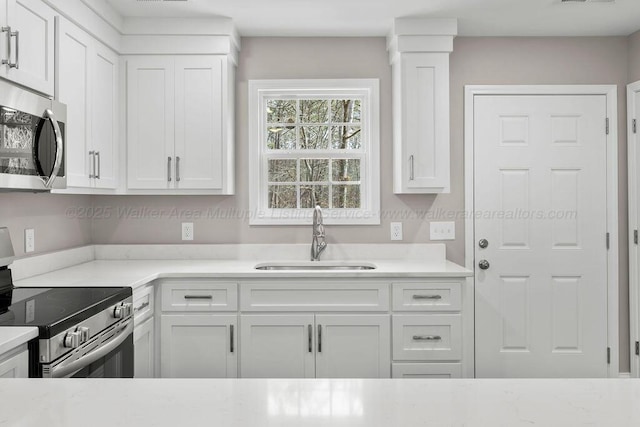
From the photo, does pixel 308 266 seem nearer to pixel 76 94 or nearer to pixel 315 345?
pixel 315 345

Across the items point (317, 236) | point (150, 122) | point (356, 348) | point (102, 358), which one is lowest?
point (356, 348)

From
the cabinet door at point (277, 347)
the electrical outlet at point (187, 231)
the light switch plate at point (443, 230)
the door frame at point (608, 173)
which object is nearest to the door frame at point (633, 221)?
the door frame at point (608, 173)

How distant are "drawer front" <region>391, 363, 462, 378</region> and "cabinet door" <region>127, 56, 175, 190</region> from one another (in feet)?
5.80

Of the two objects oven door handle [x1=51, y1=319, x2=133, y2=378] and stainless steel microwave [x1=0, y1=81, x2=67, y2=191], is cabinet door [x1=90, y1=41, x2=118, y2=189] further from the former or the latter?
oven door handle [x1=51, y1=319, x2=133, y2=378]

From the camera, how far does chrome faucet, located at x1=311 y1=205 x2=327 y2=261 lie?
3.08 meters

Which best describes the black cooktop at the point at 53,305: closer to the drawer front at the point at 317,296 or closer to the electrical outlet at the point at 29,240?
the electrical outlet at the point at 29,240

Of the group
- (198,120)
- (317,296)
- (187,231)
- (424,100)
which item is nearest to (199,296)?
(317,296)

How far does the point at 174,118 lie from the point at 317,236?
1.19 meters

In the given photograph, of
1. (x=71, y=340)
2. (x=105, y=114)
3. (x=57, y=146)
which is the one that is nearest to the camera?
(x=71, y=340)

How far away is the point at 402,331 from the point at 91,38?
7.77 ft

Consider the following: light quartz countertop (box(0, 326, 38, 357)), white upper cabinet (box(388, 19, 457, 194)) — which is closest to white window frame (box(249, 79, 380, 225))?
white upper cabinet (box(388, 19, 457, 194))

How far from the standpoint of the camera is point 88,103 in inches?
99.0

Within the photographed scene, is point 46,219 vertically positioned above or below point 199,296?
above

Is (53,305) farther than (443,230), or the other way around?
(443,230)
